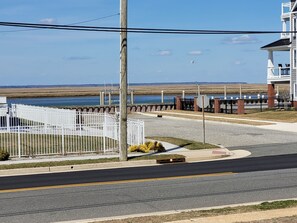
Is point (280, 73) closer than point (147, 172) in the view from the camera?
No

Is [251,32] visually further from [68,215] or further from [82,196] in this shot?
[68,215]

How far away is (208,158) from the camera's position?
21203mm

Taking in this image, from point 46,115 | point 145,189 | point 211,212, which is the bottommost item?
point 145,189

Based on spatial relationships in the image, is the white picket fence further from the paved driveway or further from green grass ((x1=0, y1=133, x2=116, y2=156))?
the paved driveway

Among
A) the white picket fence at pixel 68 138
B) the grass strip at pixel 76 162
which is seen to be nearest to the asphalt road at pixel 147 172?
the grass strip at pixel 76 162

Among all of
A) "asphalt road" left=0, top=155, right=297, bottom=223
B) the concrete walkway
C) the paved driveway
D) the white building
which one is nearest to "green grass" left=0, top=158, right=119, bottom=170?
"asphalt road" left=0, top=155, right=297, bottom=223

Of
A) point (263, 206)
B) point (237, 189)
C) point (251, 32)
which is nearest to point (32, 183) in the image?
point (237, 189)

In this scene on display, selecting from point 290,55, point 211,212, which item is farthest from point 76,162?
point 290,55

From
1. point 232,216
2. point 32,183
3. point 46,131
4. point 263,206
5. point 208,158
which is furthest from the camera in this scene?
point 46,131

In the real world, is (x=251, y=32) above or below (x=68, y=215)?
above

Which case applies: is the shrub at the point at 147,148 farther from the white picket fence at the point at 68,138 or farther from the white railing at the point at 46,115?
the white railing at the point at 46,115

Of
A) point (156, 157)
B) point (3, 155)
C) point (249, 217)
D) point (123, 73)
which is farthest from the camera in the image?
point (156, 157)

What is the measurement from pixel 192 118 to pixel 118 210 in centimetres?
3534

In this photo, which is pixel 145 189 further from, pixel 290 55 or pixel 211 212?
pixel 290 55
